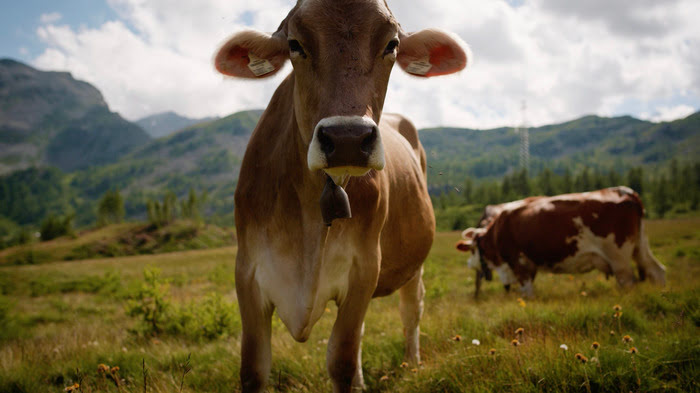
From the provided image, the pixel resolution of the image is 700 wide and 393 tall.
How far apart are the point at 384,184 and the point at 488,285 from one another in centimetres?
1214

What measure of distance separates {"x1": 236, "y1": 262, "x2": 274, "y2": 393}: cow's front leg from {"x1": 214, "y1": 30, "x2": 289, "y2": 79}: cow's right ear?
5.31 ft

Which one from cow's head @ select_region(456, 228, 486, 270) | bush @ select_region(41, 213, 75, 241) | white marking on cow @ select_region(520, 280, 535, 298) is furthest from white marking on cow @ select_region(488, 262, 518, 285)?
bush @ select_region(41, 213, 75, 241)

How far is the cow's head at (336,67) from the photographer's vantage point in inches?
81.5

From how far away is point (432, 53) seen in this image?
3439 millimetres

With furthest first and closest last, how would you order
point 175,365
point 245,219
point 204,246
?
point 204,246 → point 175,365 → point 245,219

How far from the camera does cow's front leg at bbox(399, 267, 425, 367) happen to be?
15.9ft

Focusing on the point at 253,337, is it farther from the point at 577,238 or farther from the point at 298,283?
the point at 577,238

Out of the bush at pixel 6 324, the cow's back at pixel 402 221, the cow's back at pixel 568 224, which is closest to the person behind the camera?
the cow's back at pixel 402 221

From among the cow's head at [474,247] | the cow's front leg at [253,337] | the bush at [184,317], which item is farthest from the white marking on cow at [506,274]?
the cow's front leg at [253,337]

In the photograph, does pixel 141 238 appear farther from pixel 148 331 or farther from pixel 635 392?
pixel 635 392

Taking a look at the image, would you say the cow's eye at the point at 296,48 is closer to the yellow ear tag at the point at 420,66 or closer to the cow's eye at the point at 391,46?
the cow's eye at the point at 391,46

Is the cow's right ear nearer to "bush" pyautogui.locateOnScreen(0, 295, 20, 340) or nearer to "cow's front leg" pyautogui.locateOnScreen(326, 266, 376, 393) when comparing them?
"cow's front leg" pyautogui.locateOnScreen(326, 266, 376, 393)

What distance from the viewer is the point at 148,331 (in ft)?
22.0

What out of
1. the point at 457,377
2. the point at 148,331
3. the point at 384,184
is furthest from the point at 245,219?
the point at 148,331
